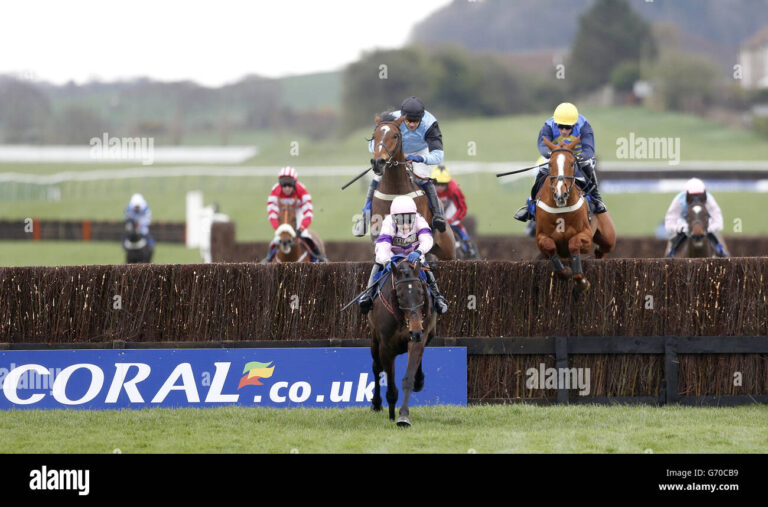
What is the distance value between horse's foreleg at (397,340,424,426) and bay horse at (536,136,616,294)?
2263 millimetres

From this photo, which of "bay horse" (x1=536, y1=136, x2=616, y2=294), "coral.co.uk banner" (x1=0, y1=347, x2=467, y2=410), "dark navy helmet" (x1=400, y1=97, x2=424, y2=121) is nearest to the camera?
"coral.co.uk banner" (x1=0, y1=347, x2=467, y2=410)

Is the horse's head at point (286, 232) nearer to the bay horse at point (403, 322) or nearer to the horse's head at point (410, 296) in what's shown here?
the bay horse at point (403, 322)

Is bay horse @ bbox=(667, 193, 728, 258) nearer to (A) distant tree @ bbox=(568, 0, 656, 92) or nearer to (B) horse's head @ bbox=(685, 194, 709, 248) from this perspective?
(B) horse's head @ bbox=(685, 194, 709, 248)

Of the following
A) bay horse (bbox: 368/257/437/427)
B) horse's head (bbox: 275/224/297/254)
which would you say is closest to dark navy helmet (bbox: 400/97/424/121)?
bay horse (bbox: 368/257/437/427)

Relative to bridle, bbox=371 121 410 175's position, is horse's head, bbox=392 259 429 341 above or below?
below

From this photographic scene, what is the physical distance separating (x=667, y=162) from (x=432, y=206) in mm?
46754

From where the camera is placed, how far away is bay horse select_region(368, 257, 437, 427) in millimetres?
9367

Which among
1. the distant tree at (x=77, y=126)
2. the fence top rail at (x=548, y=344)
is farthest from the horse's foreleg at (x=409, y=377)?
the distant tree at (x=77, y=126)

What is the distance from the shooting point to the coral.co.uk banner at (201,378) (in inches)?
423

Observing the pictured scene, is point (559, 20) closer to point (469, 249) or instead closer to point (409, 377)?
point (469, 249)

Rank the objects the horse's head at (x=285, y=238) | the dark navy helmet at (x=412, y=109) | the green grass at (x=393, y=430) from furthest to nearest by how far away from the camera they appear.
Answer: the horse's head at (x=285, y=238) < the dark navy helmet at (x=412, y=109) < the green grass at (x=393, y=430)

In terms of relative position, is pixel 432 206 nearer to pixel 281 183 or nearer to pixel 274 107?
pixel 281 183

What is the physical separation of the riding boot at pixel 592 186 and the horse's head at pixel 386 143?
74.4 inches

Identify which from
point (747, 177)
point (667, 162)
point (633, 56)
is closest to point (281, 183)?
point (747, 177)
